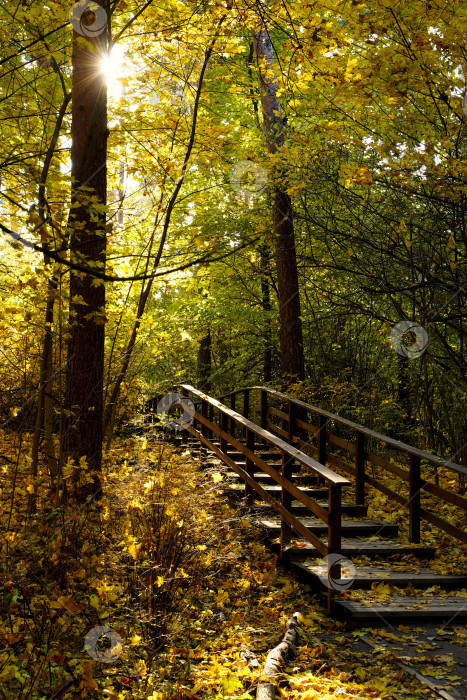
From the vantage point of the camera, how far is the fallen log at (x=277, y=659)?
10.8 feet

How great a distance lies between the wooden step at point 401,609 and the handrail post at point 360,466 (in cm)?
217

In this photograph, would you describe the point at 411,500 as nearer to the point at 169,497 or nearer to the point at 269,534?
the point at 269,534

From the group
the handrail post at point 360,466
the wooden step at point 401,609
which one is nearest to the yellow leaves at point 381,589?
the wooden step at point 401,609

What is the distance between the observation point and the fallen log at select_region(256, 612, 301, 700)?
3307 millimetres

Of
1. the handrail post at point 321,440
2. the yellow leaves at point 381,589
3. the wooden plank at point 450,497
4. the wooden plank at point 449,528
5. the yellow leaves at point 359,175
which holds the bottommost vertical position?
the yellow leaves at point 381,589

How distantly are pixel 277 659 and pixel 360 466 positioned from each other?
3.42 meters

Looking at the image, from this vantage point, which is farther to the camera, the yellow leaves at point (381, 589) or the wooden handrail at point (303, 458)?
the wooden handrail at point (303, 458)

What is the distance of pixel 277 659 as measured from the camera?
12.4ft

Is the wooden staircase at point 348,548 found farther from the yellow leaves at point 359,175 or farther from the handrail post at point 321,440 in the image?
the yellow leaves at point 359,175

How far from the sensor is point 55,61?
18.0ft

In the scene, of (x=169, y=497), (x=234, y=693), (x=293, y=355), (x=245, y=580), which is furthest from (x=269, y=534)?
(x=293, y=355)

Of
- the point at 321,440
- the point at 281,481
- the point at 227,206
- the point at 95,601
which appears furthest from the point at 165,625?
the point at 227,206

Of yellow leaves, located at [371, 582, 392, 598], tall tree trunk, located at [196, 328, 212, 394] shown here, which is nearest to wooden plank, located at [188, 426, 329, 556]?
yellow leaves, located at [371, 582, 392, 598]

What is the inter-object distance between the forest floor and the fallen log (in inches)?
2.5
